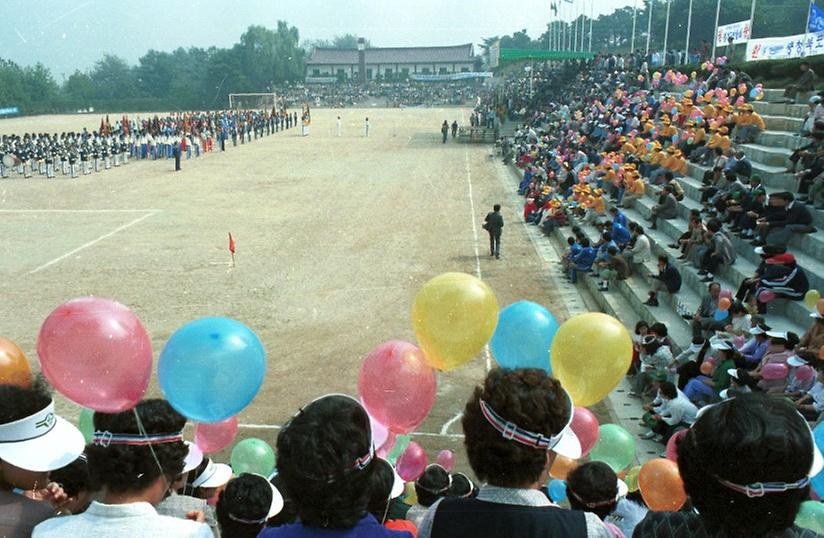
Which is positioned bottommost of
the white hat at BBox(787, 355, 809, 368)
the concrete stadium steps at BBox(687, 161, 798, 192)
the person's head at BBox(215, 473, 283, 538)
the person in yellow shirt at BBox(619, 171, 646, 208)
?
the person in yellow shirt at BBox(619, 171, 646, 208)

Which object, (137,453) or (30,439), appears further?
(30,439)

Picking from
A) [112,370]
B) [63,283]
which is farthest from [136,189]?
[112,370]

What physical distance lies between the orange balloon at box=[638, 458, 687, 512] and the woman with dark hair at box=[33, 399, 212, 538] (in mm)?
2733

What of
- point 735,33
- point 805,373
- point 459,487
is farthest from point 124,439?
point 735,33

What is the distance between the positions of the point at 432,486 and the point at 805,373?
420 cm

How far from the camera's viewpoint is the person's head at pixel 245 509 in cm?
305

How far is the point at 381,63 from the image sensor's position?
98062 mm

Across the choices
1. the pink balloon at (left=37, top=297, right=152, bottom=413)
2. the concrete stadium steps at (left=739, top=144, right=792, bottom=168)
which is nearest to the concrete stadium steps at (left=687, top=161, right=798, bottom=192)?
the concrete stadium steps at (left=739, top=144, right=792, bottom=168)

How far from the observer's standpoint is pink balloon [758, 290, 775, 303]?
8.74 meters

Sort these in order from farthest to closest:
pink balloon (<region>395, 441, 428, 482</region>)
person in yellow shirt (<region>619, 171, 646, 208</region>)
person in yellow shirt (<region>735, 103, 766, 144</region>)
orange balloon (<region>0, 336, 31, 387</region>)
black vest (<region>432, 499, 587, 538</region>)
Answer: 1. person in yellow shirt (<region>619, 171, 646, 208</region>)
2. person in yellow shirt (<region>735, 103, 766, 144</region>)
3. pink balloon (<region>395, 441, 428, 482</region>)
4. orange balloon (<region>0, 336, 31, 387</region>)
5. black vest (<region>432, 499, 587, 538</region>)

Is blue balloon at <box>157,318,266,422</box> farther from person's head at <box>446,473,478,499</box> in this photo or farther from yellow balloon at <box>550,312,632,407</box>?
yellow balloon at <box>550,312,632,407</box>

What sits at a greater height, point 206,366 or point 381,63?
point 206,366

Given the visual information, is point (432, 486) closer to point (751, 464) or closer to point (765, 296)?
point (751, 464)

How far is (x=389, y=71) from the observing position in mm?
96688
